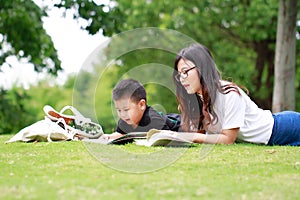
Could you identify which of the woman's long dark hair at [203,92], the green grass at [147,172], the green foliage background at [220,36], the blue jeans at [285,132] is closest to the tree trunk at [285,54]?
the green foliage background at [220,36]

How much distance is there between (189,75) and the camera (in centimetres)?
562

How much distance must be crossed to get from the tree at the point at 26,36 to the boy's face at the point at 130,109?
601 cm

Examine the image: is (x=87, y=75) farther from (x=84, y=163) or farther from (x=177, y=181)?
(x=177, y=181)

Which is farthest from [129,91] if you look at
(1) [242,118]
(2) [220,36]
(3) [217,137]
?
(2) [220,36]

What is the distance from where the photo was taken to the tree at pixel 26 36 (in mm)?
11648

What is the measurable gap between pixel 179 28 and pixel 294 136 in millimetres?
13728

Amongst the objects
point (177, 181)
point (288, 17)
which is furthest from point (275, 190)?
point (288, 17)

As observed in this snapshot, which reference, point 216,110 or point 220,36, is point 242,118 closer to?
point 216,110

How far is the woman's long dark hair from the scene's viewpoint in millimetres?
5586

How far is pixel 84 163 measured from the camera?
4523 millimetres

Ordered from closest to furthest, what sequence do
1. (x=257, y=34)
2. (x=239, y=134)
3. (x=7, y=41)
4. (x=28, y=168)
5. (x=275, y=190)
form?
(x=275, y=190) → (x=28, y=168) → (x=239, y=134) → (x=7, y=41) → (x=257, y=34)

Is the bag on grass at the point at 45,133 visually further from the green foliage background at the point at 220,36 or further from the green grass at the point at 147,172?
the green foliage background at the point at 220,36

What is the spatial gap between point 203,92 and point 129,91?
0.82 meters

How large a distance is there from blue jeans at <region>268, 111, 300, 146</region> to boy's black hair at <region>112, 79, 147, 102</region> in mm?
1408
